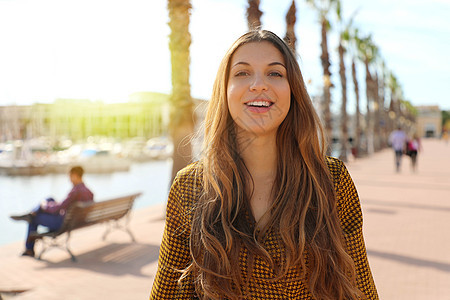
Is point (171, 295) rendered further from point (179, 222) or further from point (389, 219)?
point (389, 219)

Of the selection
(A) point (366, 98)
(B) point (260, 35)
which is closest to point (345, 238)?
(B) point (260, 35)

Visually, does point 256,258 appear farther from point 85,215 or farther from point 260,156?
point 85,215

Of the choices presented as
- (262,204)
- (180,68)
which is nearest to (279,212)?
(262,204)

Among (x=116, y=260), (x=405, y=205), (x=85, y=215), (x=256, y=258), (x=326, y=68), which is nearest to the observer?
(x=256, y=258)

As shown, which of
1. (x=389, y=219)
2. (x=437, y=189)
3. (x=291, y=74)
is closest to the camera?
(x=291, y=74)

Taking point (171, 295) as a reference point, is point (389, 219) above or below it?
below

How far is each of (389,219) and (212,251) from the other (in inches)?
325

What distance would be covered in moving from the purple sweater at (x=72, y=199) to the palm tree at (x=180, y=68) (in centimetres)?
236

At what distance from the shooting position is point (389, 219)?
30.1ft

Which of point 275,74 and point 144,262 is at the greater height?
point 275,74

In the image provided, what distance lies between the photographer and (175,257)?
172 centimetres

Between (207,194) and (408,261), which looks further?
(408,261)

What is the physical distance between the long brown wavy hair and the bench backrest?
5.32 metres

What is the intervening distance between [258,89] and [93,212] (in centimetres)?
596
